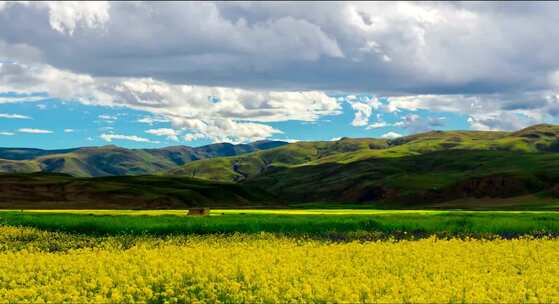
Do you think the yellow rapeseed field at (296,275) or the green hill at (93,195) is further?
the green hill at (93,195)

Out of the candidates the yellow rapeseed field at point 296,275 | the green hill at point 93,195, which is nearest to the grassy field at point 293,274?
the yellow rapeseed field at point 296,275

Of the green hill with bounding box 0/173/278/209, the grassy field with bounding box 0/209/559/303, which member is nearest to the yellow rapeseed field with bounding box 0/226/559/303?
the grassy field with bounding box 0/209/559/303

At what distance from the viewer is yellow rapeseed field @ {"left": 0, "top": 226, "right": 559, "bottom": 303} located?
21.1 m

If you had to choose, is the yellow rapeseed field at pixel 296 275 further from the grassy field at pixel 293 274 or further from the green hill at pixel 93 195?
the green hill at pixel 93 195

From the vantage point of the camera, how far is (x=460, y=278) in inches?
938

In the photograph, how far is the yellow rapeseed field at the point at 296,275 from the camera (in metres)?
21.1

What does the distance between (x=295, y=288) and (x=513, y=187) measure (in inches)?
6755

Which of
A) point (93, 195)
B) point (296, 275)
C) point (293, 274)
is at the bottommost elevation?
point (93, 195)

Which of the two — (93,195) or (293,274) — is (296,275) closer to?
(293,274)

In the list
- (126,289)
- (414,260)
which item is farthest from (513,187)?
(126,289)

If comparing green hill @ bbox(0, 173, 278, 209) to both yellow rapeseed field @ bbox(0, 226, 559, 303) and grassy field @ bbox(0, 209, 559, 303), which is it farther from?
yellow rapeseed field @ bbox(0, 226, 559, 303)

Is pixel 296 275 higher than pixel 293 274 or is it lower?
lower

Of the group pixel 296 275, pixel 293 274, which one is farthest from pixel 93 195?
pixel 293 274

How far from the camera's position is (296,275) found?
24.9 meters
